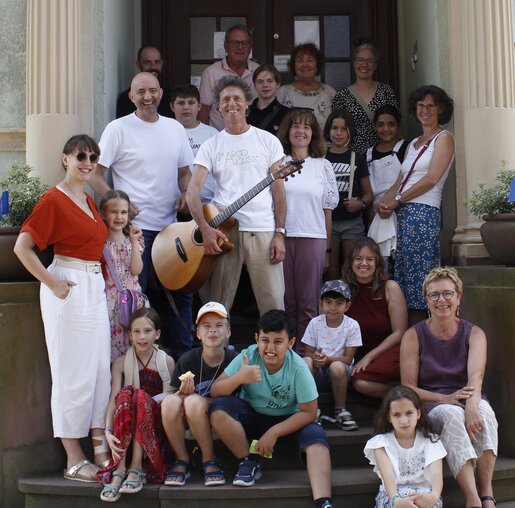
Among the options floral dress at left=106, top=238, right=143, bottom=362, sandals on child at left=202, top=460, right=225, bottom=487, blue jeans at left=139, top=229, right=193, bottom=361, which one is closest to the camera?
sandals on child at left=202, top=460, right=225, bottom=487

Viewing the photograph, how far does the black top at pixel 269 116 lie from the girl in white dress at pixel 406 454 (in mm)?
2743

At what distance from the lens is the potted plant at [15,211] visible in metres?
5.39

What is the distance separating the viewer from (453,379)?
511 centimetres

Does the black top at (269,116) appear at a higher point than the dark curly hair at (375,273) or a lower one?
higher

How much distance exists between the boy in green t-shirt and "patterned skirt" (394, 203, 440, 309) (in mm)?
1450

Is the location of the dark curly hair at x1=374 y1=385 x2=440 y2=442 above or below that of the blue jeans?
below

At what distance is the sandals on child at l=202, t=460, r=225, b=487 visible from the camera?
15.7ft

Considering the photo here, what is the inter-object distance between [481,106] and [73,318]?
3301mm

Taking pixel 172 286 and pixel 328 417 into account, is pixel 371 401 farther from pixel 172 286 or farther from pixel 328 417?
pixel 172 286

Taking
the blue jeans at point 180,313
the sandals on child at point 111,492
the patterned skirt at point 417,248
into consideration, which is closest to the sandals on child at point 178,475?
the sandals on child at point 111,492

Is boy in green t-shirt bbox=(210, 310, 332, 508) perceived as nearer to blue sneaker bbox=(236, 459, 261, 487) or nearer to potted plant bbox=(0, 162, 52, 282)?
blue sneaker bbox=(236, 459, 261, 487)

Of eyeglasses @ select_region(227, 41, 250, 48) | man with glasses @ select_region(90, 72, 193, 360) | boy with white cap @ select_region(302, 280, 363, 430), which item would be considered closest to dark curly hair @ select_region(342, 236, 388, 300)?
boy with white cap @ select_region(302, 280, 363, 430)

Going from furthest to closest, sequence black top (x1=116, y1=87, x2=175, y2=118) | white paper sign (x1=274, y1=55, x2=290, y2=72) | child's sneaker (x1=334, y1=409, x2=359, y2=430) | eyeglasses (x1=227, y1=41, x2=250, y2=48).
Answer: white paper sign (x1=274, y1=55, x2=290, y2=72) → eyeglasses (x1=227, y1=41, x2=250, y2=48) → black top (x1=116, y1=87, x2=175, y2=118) → child's sneaker (x1=334, y1=409, x2=359, y2=430)

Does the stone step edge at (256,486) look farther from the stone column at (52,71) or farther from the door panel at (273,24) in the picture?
the door panel at (273,24)
